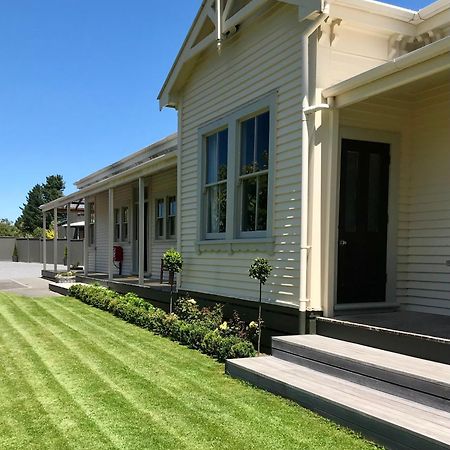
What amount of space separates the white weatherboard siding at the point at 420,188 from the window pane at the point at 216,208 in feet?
8.41

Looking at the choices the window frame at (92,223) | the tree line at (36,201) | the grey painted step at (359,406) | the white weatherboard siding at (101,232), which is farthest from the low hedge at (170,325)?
the tree line at (36,201)

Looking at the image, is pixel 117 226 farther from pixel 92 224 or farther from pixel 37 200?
pixel 37 200

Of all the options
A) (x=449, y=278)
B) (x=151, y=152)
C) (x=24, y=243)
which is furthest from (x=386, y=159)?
(x=24, y=243)

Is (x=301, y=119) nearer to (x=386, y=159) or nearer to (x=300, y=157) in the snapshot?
(x=300, y=157)

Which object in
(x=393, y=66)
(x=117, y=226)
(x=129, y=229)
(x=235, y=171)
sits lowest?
(x=129, y=229)

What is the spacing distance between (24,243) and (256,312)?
36.1 meters

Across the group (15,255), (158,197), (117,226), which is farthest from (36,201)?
(158,197)

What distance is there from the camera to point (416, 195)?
620cm

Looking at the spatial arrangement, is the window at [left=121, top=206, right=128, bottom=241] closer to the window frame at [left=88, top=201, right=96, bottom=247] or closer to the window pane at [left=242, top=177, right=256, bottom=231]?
the window frame at [left=88, top=201, right=96, bottom=247]

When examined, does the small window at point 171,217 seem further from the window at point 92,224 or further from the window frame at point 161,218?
the window at point 92,224

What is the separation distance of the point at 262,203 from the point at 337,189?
1.26 metres

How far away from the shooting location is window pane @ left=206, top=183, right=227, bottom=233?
7793mm

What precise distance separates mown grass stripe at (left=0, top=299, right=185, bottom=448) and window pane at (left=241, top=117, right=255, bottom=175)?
3.44 metres

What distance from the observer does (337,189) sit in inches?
225
